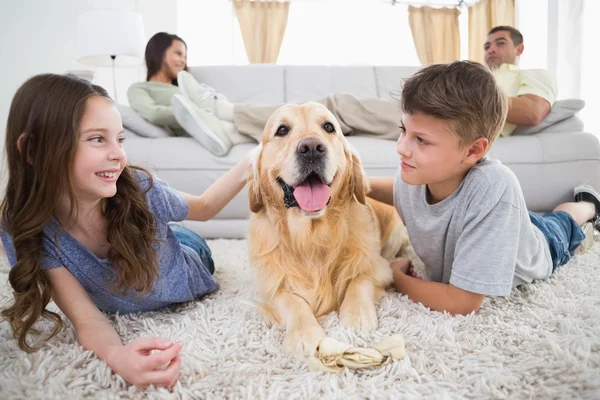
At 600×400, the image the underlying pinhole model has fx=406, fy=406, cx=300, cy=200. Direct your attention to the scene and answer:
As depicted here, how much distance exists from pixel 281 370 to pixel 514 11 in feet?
24.5

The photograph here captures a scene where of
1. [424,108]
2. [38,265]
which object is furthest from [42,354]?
[424,108]

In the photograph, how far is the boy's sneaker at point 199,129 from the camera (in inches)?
104

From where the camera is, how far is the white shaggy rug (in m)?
0.89

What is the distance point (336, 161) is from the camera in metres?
1.36

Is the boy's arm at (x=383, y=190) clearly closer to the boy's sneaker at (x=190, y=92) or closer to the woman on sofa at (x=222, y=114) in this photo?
the woman on sofa at (x=222, y=114)

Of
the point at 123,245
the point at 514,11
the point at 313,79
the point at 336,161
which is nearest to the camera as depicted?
the point at 123,245

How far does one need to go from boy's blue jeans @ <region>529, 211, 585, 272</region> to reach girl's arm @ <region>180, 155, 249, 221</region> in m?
1.26

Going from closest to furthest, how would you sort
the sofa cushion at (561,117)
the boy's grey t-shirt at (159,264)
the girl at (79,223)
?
the girl at (79,223) → the boy's grey t-shirt at (159,264) → the sofa cushion at (561,117)

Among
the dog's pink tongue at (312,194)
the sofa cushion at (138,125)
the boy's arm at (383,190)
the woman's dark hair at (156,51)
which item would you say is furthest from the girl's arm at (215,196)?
the woman's dark hair at (156,51)

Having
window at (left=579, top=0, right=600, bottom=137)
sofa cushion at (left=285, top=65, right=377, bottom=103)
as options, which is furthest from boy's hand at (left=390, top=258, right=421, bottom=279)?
window at (left=579, top=0, right=600, bottom=137)

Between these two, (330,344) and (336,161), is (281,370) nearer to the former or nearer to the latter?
(330,344)

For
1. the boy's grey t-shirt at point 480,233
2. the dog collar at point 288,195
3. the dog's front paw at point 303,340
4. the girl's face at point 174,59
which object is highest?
the girl's face at point 174,59

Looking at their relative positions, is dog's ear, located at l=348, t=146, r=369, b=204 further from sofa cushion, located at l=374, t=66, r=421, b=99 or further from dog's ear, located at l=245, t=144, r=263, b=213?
sofa cushion, located at l=374, t=66, r=421, b=99

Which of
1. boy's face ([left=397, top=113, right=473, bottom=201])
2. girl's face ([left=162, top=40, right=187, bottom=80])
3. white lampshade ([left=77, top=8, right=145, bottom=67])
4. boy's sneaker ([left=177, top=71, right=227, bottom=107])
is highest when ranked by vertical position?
white lampshade ([left=77, top=8, right=145, bottom=67])
